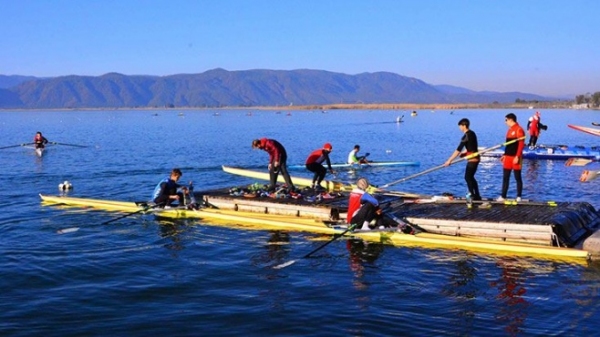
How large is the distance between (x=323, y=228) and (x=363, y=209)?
170 cm

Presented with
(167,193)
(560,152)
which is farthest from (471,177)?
(560,152)

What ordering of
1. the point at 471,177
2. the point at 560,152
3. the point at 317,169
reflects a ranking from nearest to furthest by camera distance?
the point at 471,177 → the point at 317,169 → the point at 560,152

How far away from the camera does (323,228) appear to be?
55.0 ft

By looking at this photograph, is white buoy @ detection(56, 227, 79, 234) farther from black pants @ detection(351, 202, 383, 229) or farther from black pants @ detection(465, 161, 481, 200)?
black pants @ detection(465, 161, 481, 200)

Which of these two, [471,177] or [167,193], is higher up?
[471,177]

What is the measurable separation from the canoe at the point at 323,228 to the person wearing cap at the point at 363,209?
0.32 m

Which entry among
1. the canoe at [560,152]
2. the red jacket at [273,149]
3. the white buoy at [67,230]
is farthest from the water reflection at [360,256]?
the canoe at [560,152]

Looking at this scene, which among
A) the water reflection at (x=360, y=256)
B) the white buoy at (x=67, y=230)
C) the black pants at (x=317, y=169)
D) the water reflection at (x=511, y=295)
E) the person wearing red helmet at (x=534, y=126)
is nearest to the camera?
the water reflection at (x=511, y=295)

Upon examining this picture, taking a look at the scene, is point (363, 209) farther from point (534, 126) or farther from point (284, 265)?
point (534, 126)

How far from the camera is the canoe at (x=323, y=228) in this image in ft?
45.3

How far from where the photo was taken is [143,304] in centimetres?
1152

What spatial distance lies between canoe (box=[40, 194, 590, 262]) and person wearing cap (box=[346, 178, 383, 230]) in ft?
1.04

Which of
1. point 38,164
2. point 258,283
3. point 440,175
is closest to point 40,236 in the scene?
point 258,283

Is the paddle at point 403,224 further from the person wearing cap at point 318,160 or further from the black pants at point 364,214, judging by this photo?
the person wearing cap at point 318,160
